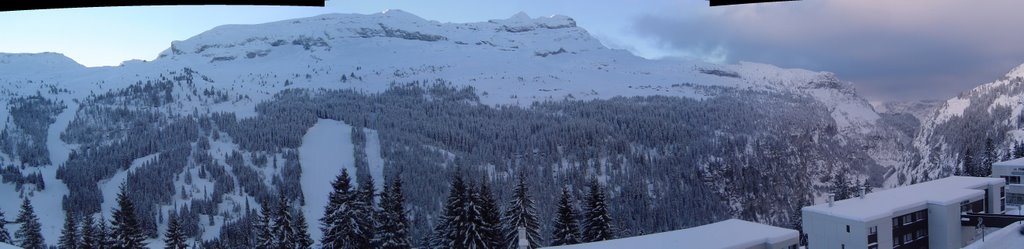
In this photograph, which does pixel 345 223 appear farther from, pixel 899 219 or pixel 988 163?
pixel 988 163

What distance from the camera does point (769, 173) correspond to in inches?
6348

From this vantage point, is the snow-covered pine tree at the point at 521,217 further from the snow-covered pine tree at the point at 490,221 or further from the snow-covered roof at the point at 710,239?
the snow-covered roof at the point at 710,239

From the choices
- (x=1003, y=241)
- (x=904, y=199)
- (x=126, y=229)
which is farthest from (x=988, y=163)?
(x=126, y=229)

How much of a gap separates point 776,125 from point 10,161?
19340cm

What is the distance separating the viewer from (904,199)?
2898 cm

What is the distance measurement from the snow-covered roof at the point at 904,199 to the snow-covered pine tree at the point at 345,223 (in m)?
20.6

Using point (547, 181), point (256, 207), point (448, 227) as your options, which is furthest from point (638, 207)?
point (448, 227)

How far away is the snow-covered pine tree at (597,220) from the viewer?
32.5 meters

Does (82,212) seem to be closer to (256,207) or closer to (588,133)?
(256,207)

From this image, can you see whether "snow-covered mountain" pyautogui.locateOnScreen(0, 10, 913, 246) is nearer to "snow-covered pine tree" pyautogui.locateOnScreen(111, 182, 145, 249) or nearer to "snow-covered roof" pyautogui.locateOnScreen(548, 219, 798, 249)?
"snow-covered pine tree" pyautogui.locateOnScreen(111, 182, 145, 249)

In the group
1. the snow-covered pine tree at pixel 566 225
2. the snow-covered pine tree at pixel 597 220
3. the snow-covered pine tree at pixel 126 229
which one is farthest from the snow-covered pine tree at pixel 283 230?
the snow-covered pine tree at pixel 597 220

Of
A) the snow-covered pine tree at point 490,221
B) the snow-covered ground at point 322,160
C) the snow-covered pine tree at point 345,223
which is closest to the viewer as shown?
the snow-covered pine tree at point 490,221

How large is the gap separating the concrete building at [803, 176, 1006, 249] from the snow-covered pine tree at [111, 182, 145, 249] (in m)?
32.6

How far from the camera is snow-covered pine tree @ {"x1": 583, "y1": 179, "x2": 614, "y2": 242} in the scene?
3253cm
